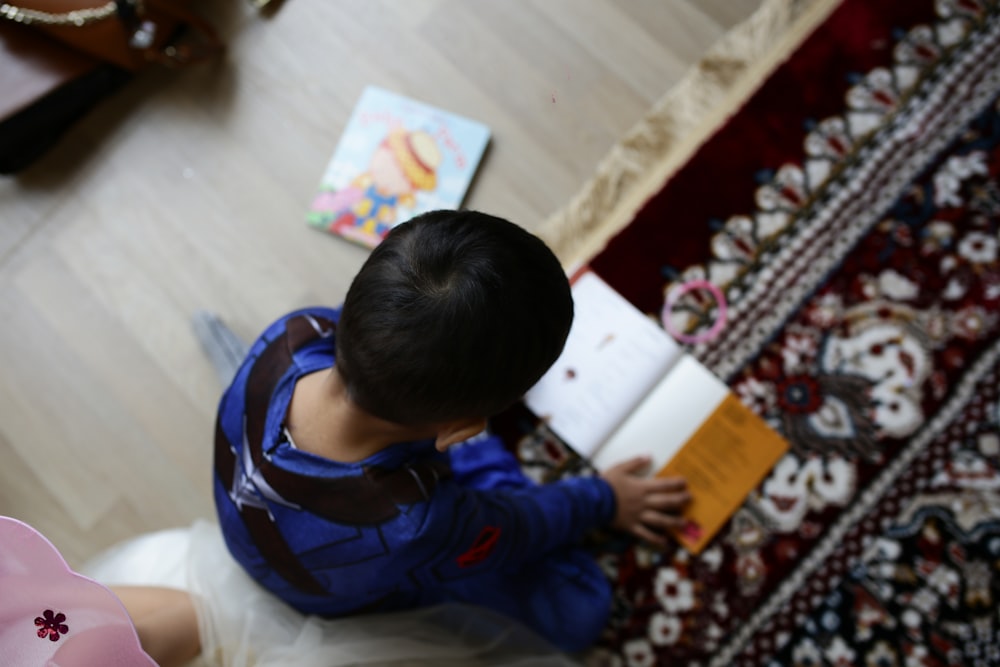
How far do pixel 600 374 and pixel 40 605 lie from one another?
671 millimetres

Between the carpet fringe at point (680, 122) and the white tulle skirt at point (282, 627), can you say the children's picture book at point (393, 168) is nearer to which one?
the carpet fringe at point (680, 122)

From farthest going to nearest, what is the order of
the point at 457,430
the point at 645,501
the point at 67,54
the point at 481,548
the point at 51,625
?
the point at 67,54, the point at 645,501, the point at 481,548, the point at 457,430, the point at 51,625

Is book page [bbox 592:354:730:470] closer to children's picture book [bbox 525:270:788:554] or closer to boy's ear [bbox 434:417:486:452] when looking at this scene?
children's picture book [bbox 525:270:788:554]

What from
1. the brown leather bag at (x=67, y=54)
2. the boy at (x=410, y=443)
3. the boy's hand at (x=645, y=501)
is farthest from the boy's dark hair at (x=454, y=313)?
the brown leather bag at (x=67, y=54)

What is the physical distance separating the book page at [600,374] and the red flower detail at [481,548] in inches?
12.0

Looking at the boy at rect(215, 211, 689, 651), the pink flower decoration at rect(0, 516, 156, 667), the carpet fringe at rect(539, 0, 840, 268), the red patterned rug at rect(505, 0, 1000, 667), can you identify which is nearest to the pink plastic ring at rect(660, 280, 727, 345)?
the red patterned rug at rect(505, 0, 1000, 667)

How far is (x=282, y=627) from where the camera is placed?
72cm

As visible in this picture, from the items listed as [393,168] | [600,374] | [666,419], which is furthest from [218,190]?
[666,419]

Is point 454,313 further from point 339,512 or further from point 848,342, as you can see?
point 848,342

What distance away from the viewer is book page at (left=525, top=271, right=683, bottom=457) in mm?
945

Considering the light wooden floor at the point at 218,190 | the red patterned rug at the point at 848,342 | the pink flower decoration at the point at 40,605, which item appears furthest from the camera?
the light wooden floor at the point at 218,190

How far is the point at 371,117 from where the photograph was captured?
1068mm

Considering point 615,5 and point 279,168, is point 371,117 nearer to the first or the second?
point 279,168

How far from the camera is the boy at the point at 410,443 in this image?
18.1 inches
